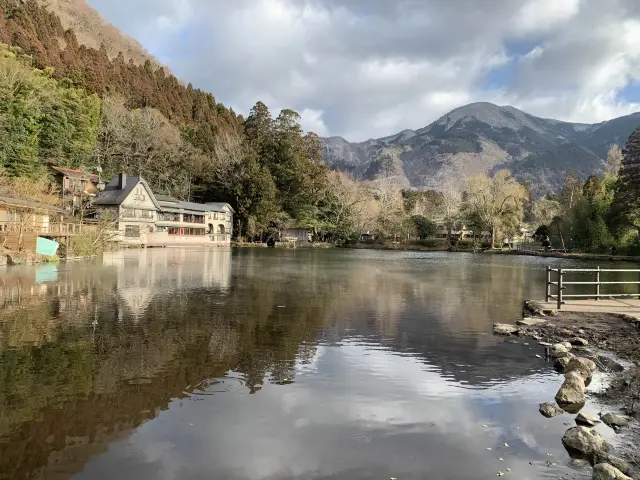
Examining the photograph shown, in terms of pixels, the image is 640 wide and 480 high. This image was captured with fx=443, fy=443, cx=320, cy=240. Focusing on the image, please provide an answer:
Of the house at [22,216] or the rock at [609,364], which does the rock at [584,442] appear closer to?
the rock at [609,364]

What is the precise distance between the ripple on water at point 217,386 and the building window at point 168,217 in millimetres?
45273

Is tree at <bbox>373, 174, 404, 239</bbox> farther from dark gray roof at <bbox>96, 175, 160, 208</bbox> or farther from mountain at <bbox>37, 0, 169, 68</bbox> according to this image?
mountain at <bbox>37, 0, 169, 68</bbox>

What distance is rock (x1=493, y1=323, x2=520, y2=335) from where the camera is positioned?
9891 mm

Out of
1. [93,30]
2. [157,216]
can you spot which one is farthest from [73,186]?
[93,30]

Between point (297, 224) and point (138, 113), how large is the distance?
23720 mm

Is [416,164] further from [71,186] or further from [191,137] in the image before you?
[71,186]

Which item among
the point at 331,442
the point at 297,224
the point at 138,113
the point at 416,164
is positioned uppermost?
the point at 416,164

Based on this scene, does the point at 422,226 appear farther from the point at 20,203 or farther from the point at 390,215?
the point at 20,203

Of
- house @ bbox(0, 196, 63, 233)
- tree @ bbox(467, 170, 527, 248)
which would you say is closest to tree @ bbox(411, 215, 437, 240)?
tree @ bbox(467, 170, 527, 248)

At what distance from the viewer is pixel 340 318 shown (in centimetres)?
1169

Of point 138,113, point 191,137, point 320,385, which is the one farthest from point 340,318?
point 191,137

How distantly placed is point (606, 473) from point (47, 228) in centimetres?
2717

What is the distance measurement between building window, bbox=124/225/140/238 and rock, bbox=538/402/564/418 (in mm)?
44513

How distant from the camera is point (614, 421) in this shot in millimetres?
5234
